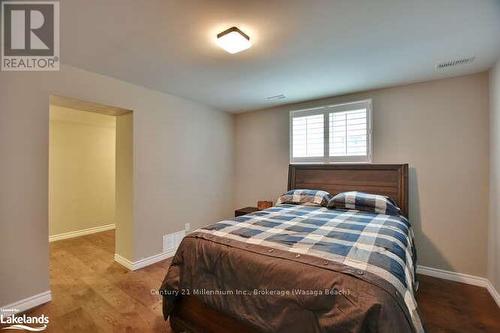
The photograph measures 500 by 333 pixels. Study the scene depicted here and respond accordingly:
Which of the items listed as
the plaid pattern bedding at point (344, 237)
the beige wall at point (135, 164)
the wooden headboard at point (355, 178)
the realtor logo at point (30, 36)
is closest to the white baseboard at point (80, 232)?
the beige wall at point (135, 164)

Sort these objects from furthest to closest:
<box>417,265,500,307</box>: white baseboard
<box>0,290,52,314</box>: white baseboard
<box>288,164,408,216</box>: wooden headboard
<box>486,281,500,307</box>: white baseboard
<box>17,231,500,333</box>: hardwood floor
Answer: <box>288,164,408,216</box>: wooden headboard → <box>417,265,500,307</box>: white baseboard → <box>486,281,500,307</box>: white baseboard → <box>0,290,52,314</box>: white baseboard → <box>17,231,500,333</box>: hardwood floor

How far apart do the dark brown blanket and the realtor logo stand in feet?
6.52

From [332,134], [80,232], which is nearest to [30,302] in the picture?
[80,232]

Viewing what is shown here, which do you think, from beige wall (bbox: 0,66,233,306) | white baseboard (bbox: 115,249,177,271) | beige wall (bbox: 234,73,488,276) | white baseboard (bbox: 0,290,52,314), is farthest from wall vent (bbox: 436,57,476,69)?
white baseboard (bbox: 0,290,52,314)

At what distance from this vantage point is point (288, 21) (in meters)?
1.66

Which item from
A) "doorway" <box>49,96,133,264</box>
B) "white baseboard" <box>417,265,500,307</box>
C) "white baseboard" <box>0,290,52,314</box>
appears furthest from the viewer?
"doorway" <box>49,96,133,264</box>

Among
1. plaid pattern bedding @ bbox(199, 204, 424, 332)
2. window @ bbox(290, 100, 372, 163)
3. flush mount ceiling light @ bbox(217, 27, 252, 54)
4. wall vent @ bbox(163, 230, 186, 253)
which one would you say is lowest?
wall vent @ bbox(163, 230, 186, 253)

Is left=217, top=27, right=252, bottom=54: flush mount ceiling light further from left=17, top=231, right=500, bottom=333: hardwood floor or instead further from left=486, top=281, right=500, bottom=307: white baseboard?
left=486, top=281, right=500, bottom=307: white baseboard

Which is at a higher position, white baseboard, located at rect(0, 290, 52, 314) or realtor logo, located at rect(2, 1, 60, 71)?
realtor logo, located at rect(2, 1, 60, 71)

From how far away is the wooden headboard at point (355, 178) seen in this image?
2.83m

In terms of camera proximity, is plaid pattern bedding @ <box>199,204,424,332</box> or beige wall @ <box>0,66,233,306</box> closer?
plaid pattern bedding @ <box>199,204,424,332</box>

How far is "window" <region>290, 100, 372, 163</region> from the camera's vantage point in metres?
3.16

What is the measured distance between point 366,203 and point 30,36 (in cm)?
365

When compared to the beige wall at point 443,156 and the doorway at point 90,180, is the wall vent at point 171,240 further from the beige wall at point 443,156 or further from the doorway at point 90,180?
the beige wall at point 443,156
